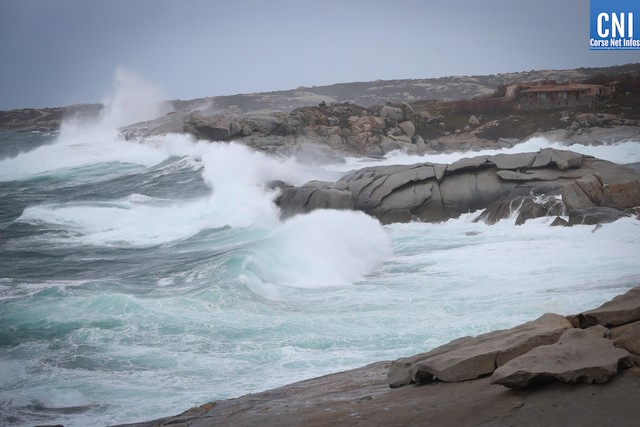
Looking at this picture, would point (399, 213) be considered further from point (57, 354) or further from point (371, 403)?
point (371, 403)

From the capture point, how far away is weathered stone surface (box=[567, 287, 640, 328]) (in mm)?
5851

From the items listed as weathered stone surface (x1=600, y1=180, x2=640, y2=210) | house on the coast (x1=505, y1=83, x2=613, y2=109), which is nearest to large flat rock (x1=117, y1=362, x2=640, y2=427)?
weathered stone surface (x1=600, y1=180, x2=640, y2=210)

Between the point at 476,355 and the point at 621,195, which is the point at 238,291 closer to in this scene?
the point at 476,355

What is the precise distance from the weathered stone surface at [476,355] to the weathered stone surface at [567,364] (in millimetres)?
427

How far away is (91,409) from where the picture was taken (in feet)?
26.7

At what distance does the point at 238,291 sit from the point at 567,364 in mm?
9429

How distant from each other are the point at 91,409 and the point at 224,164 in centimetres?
2535

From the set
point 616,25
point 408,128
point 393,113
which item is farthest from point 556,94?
point 616,25

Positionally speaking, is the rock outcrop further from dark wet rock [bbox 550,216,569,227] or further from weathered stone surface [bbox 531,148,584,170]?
dark wet rock [bbox 550,216,569,227]

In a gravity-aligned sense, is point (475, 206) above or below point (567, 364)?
below

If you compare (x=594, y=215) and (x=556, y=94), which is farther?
(x=556, y=94)

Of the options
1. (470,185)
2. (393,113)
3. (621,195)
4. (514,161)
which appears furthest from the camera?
(393,113)

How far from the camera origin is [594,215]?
Result: 57.9 feet

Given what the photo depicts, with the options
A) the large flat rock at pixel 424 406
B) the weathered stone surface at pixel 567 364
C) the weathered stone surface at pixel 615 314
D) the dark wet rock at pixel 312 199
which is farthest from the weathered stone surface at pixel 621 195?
the weathered stone surface at pixel 567 364
